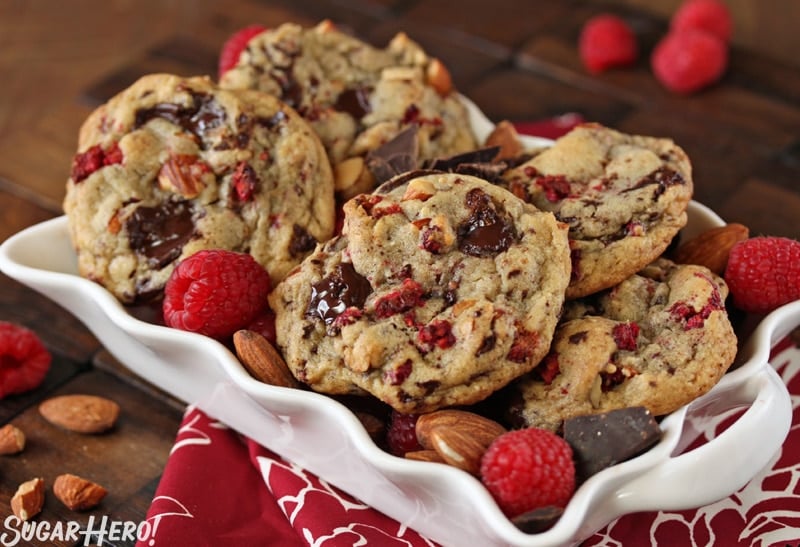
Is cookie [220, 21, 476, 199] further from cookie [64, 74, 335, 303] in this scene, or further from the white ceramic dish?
the white ceramic dish

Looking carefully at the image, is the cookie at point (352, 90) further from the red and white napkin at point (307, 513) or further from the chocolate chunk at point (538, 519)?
the chocolate chunk at point (538, 519)

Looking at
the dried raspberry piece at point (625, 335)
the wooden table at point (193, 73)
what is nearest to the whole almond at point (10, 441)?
the wooden table at point (193, 73)

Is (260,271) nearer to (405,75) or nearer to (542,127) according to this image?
(405,75)

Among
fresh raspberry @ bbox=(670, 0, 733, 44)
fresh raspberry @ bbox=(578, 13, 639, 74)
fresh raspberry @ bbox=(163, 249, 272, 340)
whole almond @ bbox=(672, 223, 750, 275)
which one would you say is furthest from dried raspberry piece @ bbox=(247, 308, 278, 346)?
fresh raspberry @ bbox=(670, 0, 733, 44)

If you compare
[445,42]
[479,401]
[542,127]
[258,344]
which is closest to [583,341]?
[479,401]

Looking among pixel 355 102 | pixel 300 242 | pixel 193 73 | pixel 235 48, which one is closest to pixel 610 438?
pixel 300 242

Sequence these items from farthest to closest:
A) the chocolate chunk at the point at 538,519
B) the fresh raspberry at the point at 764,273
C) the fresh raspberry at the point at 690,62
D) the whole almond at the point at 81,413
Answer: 1. the fresh raspberry at the point at 690,62
2. the whole almond at the point at 81,413
3. the fresh raspberry at the point at 764,273
4. the chocolate chunk at the point at 538,519
